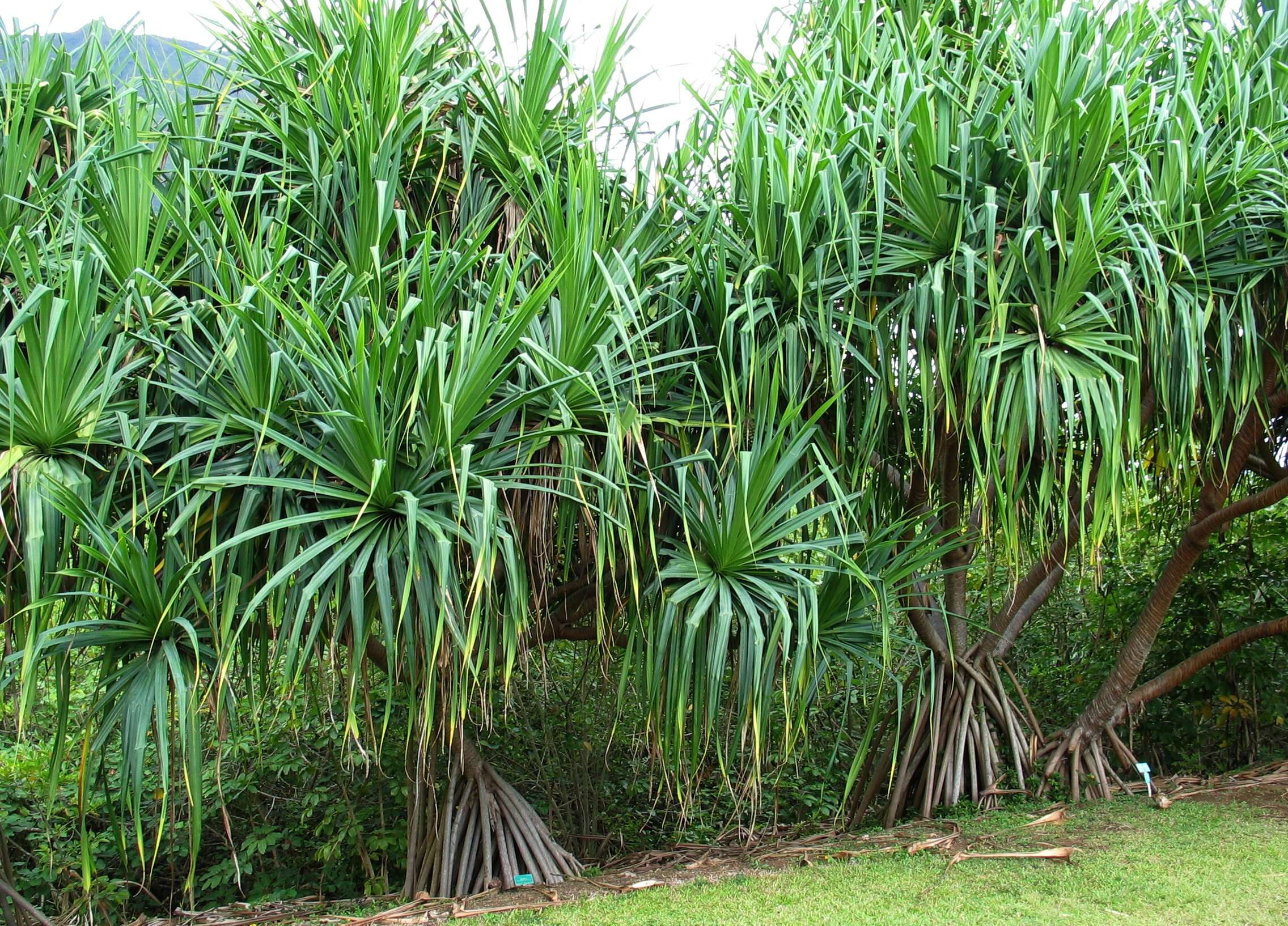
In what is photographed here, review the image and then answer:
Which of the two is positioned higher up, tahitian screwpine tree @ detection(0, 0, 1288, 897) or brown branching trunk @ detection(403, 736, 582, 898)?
tahitian screwpine tree @ detection(0, 0, 1288, 897)

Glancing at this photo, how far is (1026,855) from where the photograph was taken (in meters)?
3.03

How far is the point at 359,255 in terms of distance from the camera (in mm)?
3084

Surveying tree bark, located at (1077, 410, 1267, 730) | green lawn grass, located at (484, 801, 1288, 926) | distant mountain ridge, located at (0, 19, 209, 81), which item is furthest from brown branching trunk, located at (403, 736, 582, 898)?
distant mountain ridge, located at (0, 19, 209, 81)

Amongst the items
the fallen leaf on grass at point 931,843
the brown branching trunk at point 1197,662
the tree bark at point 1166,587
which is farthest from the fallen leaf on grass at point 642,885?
the brown branching trunk at point 1197,662

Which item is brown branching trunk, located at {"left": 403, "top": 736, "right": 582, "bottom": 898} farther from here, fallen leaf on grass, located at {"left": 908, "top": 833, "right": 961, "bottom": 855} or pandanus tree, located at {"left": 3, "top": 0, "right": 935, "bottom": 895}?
fallen leaf on grass, located at {"left": 908, "top": 833, "right": 961, "bottom": 855}

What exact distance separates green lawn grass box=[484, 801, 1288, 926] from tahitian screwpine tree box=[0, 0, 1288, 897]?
42 cm

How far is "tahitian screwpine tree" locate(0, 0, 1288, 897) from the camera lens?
251 centimetres

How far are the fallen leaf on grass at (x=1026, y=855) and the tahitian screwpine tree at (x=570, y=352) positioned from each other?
1.43 ft

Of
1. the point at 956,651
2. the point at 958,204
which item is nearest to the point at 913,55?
the point at 958,204

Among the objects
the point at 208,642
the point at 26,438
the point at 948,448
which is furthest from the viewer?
the point at 948,448

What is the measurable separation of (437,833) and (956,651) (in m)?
2.15

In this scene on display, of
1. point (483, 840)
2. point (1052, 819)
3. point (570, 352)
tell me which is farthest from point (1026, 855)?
point (570, 352)

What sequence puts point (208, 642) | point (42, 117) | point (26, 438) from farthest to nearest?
point (42, 117)
point (208, 642)
point (26, 438)

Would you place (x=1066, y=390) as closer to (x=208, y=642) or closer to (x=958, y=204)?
(x=958, y=204)
